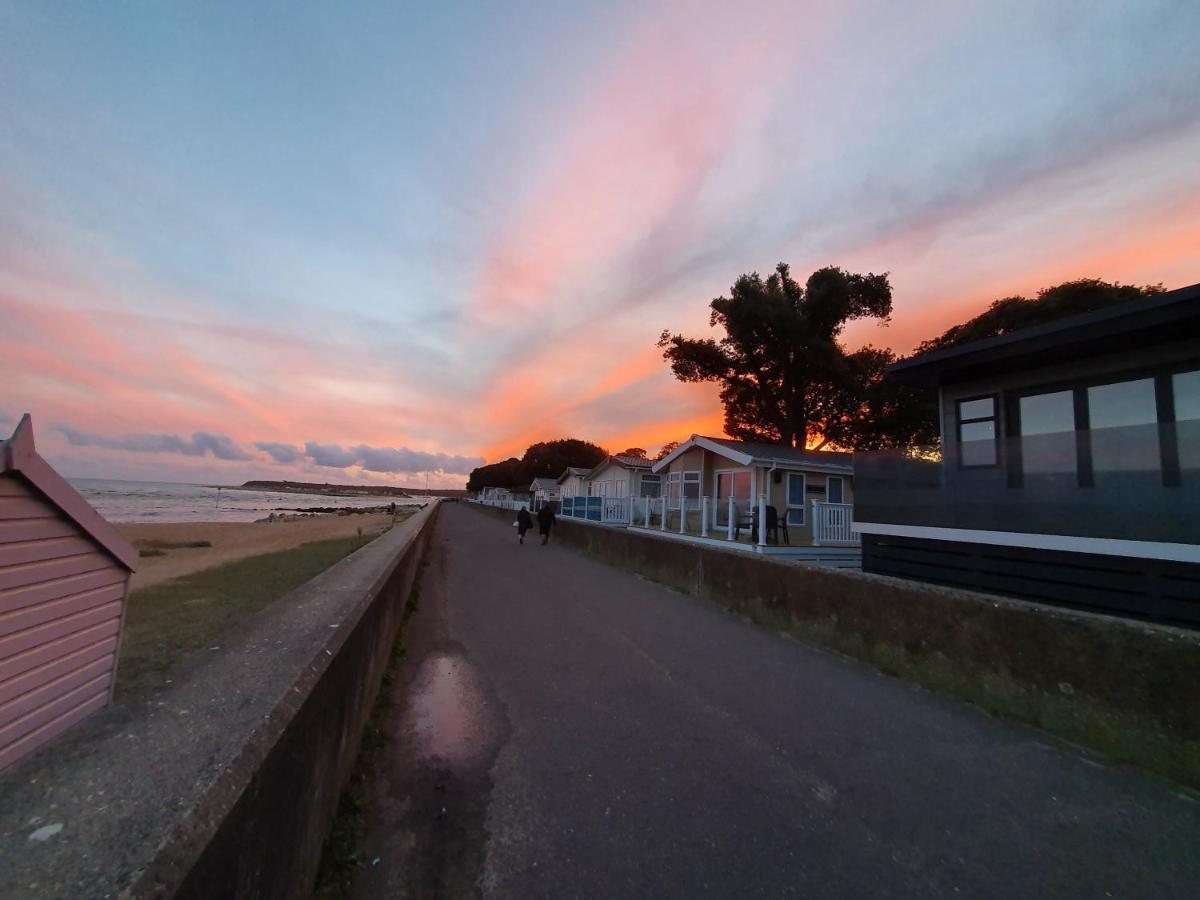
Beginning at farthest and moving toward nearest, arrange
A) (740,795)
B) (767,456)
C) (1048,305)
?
1. (1048,305)
2. (767,456)
3. (740,795)

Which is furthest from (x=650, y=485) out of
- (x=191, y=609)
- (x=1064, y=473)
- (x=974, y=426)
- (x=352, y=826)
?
(x=352, y=826)

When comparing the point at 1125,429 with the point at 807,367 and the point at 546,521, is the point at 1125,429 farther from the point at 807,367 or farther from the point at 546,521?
the point at 807,367

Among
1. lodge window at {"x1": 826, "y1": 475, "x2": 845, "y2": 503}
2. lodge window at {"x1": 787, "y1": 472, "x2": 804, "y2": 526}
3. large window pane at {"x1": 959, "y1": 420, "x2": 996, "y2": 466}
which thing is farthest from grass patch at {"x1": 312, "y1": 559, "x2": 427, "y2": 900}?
lodge window at {"x1": 826, "y1": 475, "x2": 845, "y2": 503}

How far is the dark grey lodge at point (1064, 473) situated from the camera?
677cm

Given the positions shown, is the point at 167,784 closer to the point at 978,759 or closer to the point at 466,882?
the point at 466,882

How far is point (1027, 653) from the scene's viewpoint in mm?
4664

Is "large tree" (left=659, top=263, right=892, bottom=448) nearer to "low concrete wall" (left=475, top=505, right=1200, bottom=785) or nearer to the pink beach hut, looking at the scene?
"low concrete wall" (left=475, top=505, right=1200, bottom=785)

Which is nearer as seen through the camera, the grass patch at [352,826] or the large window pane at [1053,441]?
the grass patch at [352,826]

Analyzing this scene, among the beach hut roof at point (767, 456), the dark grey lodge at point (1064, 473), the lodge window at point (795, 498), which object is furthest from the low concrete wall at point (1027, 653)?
the lodge window at point (795, 498)

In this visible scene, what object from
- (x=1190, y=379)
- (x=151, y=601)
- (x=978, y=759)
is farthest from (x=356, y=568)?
(x=1190, y=379)

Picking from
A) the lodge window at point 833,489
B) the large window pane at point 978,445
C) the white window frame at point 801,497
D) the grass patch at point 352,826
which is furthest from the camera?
the lodge window at point 833,489

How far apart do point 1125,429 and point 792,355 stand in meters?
30.0

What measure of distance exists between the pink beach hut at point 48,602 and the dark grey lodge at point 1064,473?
9646 mm

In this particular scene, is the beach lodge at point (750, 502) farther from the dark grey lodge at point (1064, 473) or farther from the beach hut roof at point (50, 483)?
the beach hut roof at point (50, 483)
